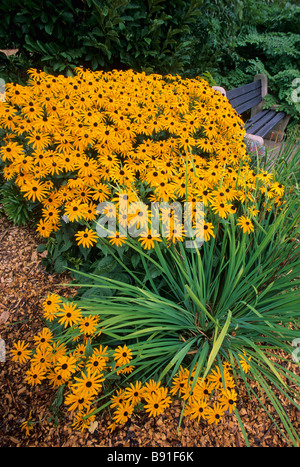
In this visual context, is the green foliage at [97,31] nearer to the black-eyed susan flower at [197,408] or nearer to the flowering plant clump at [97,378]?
the flowering plant clump at [97,378]

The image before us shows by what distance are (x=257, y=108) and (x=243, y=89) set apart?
1.10 m

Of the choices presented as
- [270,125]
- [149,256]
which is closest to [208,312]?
[149,256]

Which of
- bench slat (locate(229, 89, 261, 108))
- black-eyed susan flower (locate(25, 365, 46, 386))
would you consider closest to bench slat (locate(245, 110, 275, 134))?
bench slat (locate(229, 89, 261, 108))

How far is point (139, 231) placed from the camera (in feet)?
4.93

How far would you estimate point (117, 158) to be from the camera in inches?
76.7

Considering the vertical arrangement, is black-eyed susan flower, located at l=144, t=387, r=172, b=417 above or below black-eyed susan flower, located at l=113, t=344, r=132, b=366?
below

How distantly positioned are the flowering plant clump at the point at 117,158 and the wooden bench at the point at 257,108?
87.4 inches

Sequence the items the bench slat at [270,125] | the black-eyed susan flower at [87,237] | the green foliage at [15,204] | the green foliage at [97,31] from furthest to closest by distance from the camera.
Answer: the bench slat at [270,125] → the green foliage at [97,31] → the green foliage at [15,204] → the black-eyed susan flower at [87,237]

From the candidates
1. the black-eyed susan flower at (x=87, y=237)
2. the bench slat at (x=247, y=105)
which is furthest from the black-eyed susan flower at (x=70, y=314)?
the bench slat at (x=247, y=105)

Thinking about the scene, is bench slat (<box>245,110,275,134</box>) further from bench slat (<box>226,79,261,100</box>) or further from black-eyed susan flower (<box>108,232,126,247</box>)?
black-eyed susan flower (<box>108,232,126,247</box>)

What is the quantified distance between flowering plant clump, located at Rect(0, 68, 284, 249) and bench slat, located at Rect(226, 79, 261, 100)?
2.10m

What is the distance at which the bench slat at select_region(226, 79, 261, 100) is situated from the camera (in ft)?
13.5

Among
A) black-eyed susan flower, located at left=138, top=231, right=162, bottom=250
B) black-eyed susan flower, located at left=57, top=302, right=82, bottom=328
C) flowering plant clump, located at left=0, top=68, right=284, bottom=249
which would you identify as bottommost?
black-eyed susan flower, located at left=57, top=302, right=82, bottom=328

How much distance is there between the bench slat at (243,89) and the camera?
13.5ft
